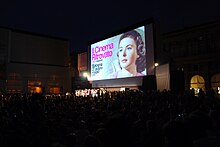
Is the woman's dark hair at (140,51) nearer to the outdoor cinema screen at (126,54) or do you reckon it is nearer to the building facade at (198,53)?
the outdoor cinema screen at (126,54)

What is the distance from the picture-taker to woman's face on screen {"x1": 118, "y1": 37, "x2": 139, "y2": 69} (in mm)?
27750

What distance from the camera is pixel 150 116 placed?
7.10 meters

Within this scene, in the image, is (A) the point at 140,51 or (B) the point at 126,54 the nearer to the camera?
(A) the point at 140,51

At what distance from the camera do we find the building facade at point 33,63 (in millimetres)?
39656

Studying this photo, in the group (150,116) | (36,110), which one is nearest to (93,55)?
(36,110)

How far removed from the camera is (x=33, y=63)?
43.5 meters

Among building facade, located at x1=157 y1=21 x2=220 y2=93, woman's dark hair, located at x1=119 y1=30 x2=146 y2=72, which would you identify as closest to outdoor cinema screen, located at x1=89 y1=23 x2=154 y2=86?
woman's dark hair, located at x1=119 y1=30 x2=146 y2=72

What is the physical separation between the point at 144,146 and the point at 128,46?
952 inches

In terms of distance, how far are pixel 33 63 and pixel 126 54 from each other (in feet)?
70.5

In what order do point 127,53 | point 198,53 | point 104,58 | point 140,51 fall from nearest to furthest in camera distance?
1. point 140,51
2. point 127,53
3. point 104,58
4. point 198,53

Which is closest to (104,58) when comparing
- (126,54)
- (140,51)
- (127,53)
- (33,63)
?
(126,54)

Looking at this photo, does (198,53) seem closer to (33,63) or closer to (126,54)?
(126,54)

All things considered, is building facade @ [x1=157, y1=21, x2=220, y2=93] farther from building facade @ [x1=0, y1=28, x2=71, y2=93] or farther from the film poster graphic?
building facade @ [x1=0, y1=28, x2=71, y2=93]

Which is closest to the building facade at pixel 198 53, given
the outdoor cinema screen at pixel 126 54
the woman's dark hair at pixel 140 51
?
the outdoor cinema screen at pixel 126 54
